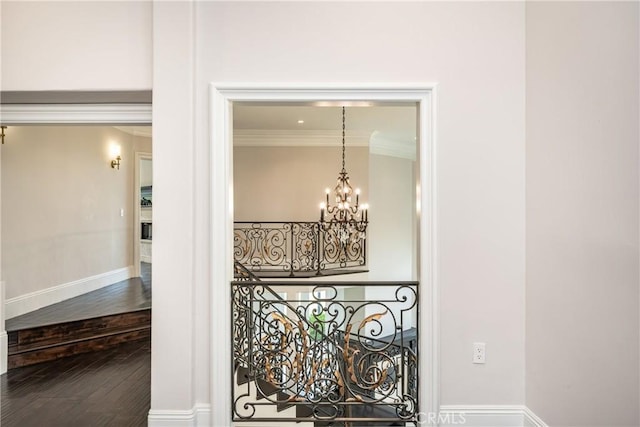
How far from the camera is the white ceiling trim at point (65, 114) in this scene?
8.64 feet

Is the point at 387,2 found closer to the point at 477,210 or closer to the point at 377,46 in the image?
the point at 377,46

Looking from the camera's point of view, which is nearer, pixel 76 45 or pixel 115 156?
pixel 76 45

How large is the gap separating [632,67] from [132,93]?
2.83 metres

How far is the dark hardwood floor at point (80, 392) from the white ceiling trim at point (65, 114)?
86.1 inches

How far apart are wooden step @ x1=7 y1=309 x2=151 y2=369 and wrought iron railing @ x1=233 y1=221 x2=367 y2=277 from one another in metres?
2.27

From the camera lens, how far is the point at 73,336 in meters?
3.91

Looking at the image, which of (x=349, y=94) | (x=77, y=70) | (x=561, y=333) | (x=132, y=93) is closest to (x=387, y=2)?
(x=349, y=94)

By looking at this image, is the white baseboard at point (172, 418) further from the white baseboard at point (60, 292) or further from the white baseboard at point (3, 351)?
the white baseboard at point (60, 292)

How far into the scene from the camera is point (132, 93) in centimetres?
248

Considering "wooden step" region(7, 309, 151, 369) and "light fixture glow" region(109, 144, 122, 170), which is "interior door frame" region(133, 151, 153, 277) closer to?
"light fixture glow" region(109, 144, 122, 170)

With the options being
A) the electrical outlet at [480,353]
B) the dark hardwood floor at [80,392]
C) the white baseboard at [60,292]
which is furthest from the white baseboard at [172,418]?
the white baseboard at [60,292]

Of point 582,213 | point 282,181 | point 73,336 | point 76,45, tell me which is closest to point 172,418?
point 73,336

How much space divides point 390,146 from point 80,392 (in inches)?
266

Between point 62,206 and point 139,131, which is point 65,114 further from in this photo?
point 139,131
